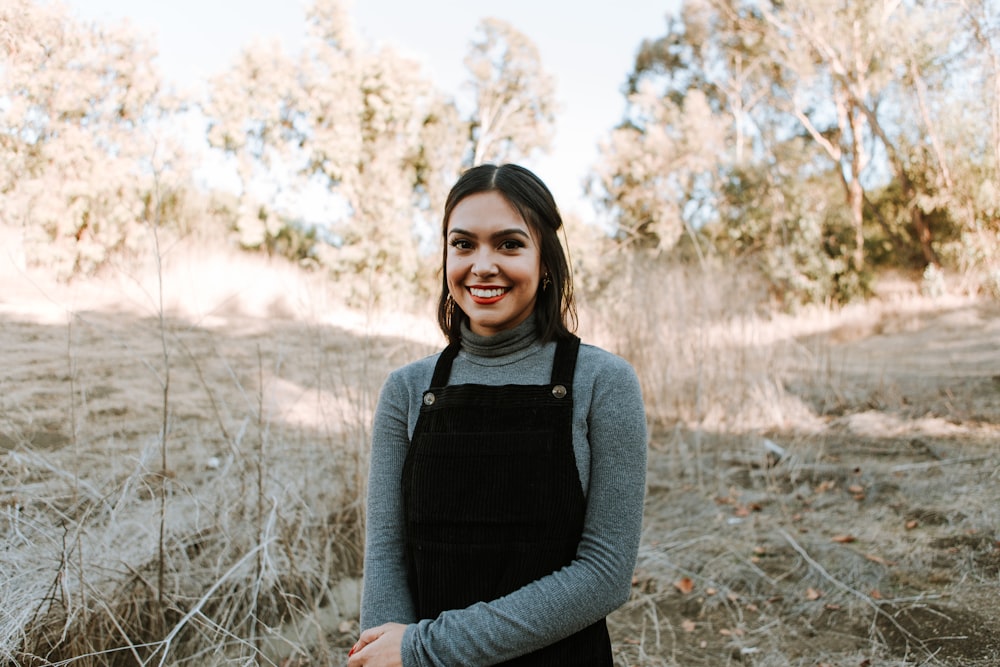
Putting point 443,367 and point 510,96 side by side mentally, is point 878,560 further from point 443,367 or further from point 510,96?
point 510,96

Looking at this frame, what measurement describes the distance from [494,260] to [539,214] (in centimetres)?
14

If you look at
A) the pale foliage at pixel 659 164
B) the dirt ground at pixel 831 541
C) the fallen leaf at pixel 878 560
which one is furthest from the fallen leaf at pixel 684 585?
the pale foliage at pixel 659 164

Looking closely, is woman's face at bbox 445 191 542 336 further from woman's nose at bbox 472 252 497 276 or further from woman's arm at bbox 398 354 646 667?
woman's arm at bbox 398 354 646 667

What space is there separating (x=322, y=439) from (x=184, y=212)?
2.85 metres

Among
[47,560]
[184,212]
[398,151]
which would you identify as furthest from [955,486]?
[398,151]

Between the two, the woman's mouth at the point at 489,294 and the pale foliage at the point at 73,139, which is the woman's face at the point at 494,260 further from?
the pale foliage at the point at 73,139

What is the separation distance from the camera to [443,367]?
1.40 metres

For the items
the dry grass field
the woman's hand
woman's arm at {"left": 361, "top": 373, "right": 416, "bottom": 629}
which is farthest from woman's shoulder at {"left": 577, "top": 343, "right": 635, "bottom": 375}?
the dry grass field

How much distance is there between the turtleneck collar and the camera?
4.49 feet

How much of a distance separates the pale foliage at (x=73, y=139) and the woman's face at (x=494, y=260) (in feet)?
6.72

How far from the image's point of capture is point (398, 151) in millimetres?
12414

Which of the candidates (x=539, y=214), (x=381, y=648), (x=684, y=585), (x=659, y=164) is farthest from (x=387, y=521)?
(x=659, y=164)

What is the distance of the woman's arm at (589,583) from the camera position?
1131 mm

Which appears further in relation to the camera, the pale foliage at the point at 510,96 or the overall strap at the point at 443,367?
the pale foliage at the point at 510,96
